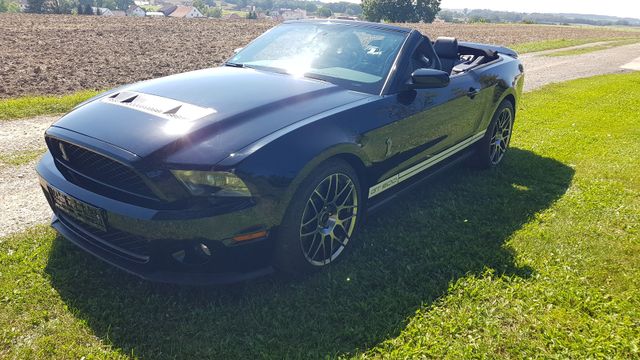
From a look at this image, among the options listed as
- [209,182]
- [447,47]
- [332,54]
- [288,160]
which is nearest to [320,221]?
[288,160]

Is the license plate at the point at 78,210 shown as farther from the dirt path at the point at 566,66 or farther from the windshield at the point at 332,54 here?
the dirt path at the point at 566,66

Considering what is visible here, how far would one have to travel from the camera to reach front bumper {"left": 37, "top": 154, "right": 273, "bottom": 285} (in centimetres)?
251

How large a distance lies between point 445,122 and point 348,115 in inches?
56.3

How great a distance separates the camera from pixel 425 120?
390 centimetres

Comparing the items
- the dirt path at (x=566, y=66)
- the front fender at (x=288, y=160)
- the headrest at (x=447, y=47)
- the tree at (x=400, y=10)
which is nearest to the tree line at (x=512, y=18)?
the tree at (x=400, y=10)

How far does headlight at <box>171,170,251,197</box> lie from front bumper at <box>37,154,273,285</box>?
13cm

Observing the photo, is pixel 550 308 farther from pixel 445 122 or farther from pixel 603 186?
pixel 603 186

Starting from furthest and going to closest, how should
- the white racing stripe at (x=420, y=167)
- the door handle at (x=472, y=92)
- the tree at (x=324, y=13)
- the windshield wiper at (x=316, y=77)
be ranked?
the tree at (x=324, y=13)
the door handle at (x=472, y=92)
the windshield wiper at (x=316, y=77)
the white racing stripe at (x=420, y=167)

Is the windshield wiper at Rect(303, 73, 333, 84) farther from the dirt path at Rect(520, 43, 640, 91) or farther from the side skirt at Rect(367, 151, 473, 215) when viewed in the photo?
the dirt path at Rect(520, 43, 640, 91)

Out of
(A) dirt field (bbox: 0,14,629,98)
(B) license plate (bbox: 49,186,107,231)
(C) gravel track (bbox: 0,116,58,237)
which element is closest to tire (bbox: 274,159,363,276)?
(B) license plate (bbox: 49,186,107,231)

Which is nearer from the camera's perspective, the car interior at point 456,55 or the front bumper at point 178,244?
the front bumper at point 178,244

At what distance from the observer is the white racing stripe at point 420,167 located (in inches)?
139

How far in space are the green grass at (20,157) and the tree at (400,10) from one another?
6287cm

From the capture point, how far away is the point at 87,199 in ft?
8.87
